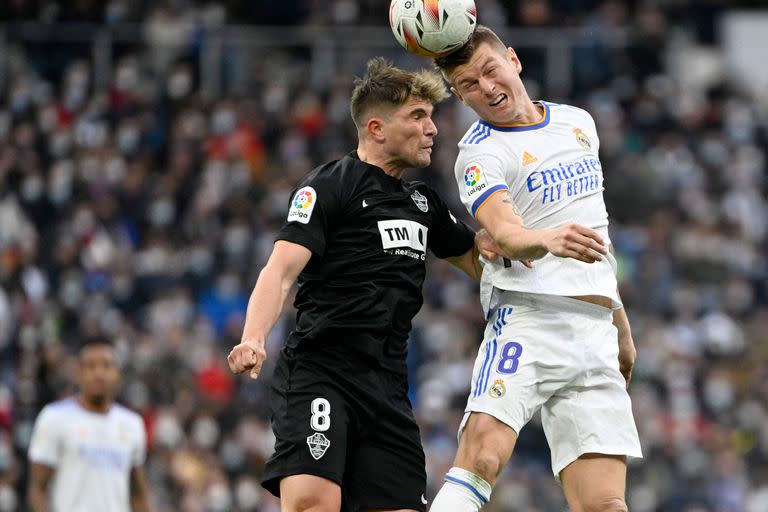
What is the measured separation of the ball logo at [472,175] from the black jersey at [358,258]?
38cm

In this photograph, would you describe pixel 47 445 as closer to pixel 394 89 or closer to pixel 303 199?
pixel 303 199

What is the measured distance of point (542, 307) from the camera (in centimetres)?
620

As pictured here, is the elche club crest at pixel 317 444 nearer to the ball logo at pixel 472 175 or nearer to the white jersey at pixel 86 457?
the ball logo at pixel 472 175

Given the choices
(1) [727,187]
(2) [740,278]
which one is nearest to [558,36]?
(1) [727,187]

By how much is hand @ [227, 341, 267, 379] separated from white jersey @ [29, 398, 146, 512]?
146 inches

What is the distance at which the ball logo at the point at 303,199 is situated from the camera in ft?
20.3

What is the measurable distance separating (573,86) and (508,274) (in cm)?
1376

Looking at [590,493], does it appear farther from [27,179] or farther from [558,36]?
[558,36]

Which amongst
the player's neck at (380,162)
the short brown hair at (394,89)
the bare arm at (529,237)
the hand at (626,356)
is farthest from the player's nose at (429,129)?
the hand at (626,356)

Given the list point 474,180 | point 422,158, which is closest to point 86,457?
point 422,158

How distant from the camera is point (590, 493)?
611cm

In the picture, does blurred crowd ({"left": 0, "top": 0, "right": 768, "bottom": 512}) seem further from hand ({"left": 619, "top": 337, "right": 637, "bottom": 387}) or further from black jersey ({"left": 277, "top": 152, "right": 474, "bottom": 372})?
hand ({"left": 619, "top": 337, "right": 637, "bottom": 387})

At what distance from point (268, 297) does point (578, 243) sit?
1.36m

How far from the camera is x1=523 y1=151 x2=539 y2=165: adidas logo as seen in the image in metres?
6.23
